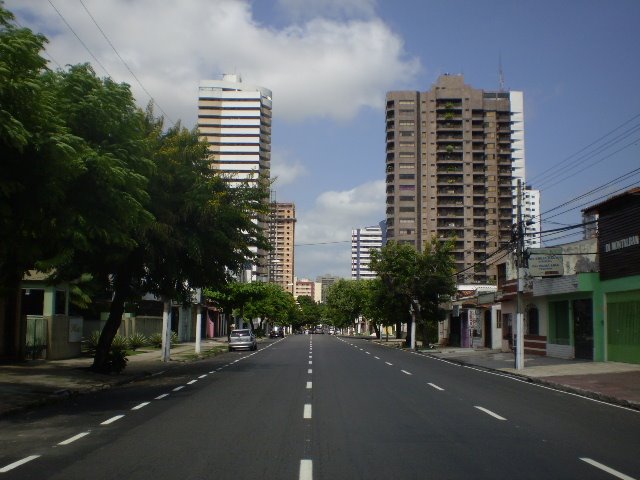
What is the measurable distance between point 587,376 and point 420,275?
1120 inches

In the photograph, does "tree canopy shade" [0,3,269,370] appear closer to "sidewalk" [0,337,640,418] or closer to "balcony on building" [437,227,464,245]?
"sidewalk" [0,337,640,418]

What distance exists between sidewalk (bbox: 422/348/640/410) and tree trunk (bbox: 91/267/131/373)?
1474 cm

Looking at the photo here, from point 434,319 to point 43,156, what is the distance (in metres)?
45.3

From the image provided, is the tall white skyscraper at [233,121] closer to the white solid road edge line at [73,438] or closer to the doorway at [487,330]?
the doorway at [487,330]

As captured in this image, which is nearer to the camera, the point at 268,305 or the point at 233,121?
the point at 268,305

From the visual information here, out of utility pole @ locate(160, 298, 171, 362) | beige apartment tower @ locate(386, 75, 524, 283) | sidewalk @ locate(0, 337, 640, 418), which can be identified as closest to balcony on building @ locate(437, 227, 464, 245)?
beige apartment tower @ locate(386, 75, 524, 283)

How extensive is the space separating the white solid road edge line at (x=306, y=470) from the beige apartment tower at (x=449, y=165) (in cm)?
11628

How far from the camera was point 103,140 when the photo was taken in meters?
14.5

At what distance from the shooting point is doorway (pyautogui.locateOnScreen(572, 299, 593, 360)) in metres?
32.1

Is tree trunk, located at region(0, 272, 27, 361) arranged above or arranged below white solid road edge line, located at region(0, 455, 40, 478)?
above

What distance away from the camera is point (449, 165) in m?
126

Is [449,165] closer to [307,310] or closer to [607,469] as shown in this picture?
[307,310]

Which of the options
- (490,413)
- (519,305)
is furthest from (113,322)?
(519,305)

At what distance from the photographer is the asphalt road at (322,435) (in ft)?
27.0
